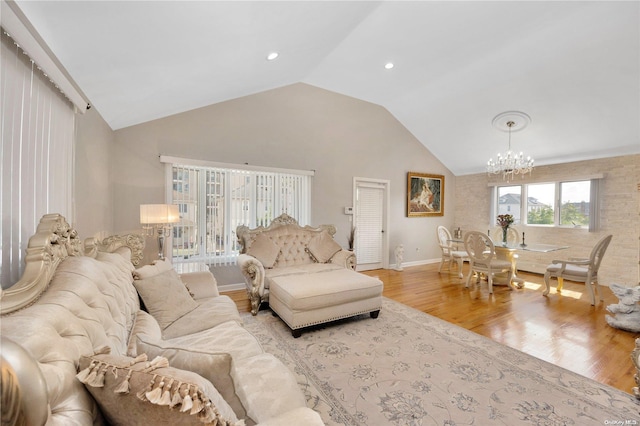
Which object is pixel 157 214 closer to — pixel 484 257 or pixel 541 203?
pixel 484 257

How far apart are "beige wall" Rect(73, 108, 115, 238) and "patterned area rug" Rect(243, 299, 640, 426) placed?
6.46 feet

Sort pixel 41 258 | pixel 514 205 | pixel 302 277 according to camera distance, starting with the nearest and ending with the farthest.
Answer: pixel 41 258, pixel 302 277, pixel 514 205

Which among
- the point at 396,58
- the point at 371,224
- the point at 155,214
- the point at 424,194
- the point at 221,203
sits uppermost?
the point at 396,58

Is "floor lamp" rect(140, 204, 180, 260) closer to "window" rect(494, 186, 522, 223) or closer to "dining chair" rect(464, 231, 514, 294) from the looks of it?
"dining chair" rect(464, 231, 514, 294)

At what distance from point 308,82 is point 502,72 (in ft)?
9.91

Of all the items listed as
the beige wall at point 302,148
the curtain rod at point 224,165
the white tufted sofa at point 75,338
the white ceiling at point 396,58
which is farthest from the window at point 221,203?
the white tufted sofa at point 75,338

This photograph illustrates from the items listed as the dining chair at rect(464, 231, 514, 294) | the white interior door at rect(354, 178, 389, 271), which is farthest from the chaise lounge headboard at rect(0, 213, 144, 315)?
the dining chair at rect(464, 231, 514, 294)

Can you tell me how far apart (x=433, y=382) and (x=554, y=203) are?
530 cm

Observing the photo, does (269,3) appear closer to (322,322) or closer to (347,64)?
(347,64)

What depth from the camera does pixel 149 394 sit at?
0.64 meters

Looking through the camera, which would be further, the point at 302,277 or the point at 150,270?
the point at 302,277

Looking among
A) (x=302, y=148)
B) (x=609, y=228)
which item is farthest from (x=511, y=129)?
(x=302, y=148)

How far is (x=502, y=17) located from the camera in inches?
109

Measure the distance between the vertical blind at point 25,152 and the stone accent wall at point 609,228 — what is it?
7.29 m
